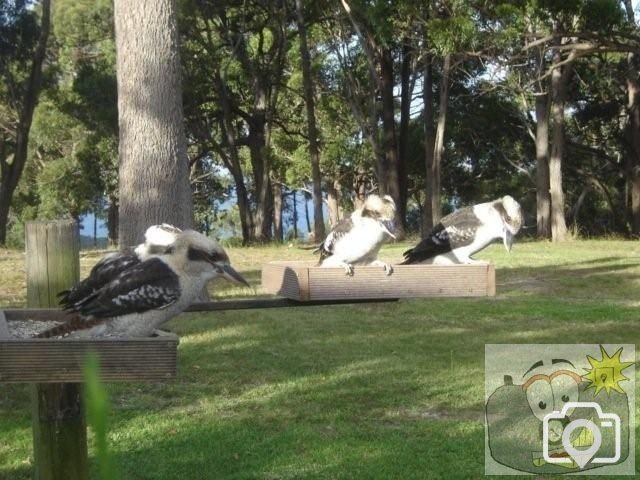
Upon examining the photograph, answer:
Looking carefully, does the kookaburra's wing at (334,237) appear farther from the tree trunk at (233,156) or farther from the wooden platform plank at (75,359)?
the tree trunk at (233,156)

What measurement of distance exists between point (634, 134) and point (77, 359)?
78.6ft

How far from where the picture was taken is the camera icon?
17.3 feet

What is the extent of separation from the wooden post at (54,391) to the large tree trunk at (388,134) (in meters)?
19.1

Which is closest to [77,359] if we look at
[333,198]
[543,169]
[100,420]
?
[100,420]

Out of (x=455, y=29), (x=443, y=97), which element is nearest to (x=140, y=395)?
(x=455, y=29)

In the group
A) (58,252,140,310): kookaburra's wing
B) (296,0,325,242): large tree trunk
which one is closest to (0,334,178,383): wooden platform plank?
(58,252,140,310): kookaburra's wing

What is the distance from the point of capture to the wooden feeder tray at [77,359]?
103 inches

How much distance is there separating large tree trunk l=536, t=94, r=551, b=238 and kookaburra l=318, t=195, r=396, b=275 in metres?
18.5

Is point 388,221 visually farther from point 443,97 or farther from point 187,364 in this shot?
point 443,97

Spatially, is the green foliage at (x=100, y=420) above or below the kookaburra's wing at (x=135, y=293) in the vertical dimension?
above

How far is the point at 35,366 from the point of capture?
2.62m

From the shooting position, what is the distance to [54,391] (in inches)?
134

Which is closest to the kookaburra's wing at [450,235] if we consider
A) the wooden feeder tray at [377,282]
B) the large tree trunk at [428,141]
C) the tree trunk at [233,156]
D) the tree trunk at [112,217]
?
the wooden feeder tray at [377,282]

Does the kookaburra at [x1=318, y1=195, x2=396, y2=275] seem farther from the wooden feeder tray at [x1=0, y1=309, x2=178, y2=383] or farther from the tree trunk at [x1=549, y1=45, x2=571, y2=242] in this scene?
the tree trunk at [x1=549, y1=45, x2=571, y2=242]
